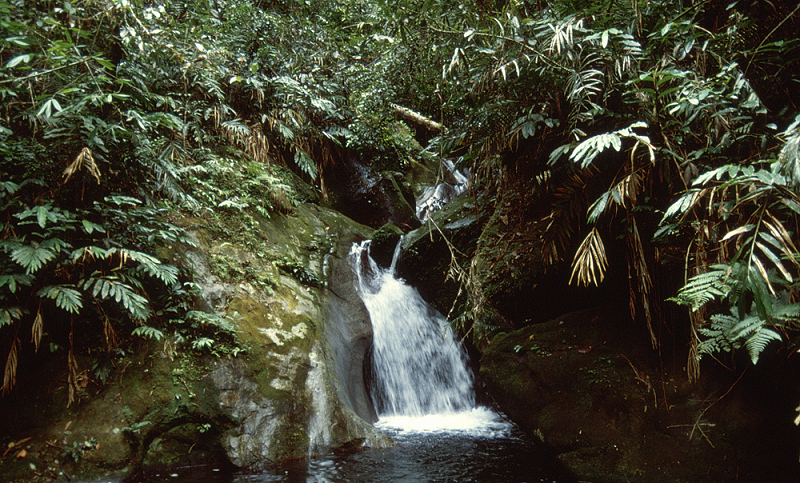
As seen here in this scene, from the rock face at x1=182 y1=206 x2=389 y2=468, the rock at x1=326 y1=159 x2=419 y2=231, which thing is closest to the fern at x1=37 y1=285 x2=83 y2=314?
the rock face at x1=182 y1=206 x2=389 y2=468

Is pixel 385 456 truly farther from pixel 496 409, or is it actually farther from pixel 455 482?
pixel 496 409

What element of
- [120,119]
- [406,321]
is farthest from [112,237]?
[406,321]

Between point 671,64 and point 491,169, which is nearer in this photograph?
point 671,64

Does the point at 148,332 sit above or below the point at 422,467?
above

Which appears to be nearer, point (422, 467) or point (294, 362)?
point (422, 467)

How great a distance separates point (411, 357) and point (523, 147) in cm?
395

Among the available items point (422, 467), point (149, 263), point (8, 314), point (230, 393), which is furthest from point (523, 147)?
point (8, 314)

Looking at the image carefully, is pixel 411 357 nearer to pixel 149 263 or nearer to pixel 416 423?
pixel 416 423

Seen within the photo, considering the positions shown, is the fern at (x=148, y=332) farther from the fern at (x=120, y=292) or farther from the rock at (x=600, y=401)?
the rock at (x=600, y=401)

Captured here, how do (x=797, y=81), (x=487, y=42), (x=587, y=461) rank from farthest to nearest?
(x=487, y=42), (x=587, y=461), (x=797, y=81)

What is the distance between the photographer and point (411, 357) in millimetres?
6641

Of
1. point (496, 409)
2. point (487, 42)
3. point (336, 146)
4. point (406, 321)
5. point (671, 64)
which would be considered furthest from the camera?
point (336, 146)

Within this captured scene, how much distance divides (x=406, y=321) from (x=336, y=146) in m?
4.81

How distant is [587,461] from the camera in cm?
363
